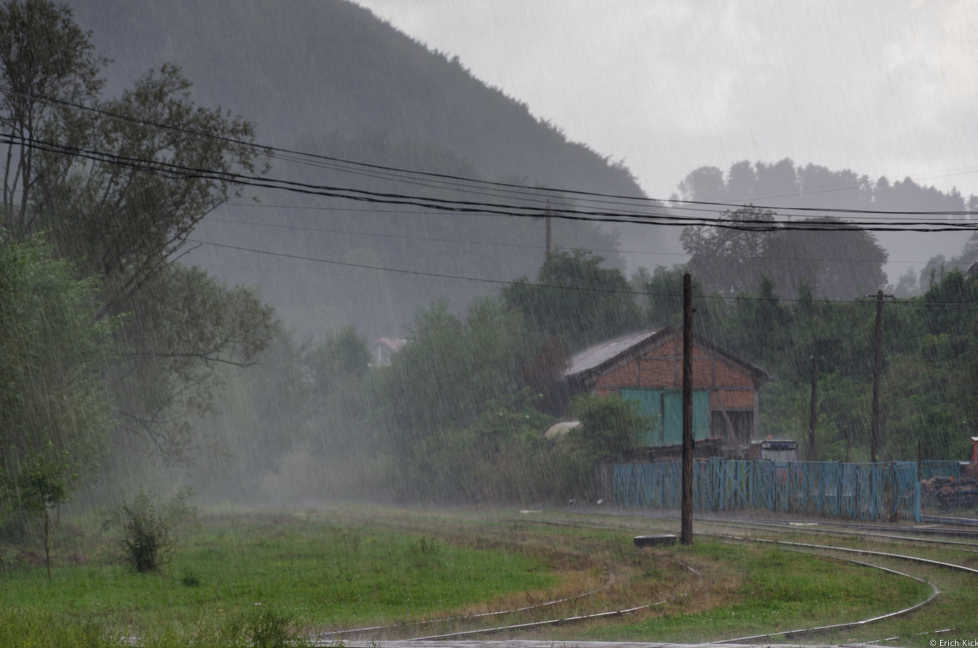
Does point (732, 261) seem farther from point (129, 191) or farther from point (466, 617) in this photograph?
point (466, 617)

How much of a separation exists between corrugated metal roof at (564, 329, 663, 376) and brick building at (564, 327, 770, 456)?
0.13 metres

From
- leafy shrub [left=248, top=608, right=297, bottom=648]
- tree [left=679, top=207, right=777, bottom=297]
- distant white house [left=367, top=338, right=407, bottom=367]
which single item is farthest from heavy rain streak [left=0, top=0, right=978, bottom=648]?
distant white house [left=367, top=338, right=407, bottom=367]

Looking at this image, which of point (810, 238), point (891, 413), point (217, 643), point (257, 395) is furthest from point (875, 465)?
point (810, 238)

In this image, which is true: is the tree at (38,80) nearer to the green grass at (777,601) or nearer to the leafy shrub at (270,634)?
the leafy shrub at (270,634)

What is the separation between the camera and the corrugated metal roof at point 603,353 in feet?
153

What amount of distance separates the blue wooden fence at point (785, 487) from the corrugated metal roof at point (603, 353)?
9076mm

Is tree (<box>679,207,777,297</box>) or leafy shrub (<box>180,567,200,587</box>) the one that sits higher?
tree (<box>679,207,777,297</box>)

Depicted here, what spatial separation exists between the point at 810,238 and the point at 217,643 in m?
92.6

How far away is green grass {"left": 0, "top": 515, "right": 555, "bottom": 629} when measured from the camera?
45.3ft

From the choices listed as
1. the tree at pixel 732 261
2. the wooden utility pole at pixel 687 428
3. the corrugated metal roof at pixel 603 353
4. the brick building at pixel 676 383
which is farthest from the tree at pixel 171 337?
the tree at pixel 732 261

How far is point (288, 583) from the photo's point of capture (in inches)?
672

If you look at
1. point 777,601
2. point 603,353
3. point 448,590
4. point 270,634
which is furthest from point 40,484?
point 603,353

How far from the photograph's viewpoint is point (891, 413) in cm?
4384

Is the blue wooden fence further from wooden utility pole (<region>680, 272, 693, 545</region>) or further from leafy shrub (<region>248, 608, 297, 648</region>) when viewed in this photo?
leafy shrub (<region>248, 608, 297, 648</region>)
